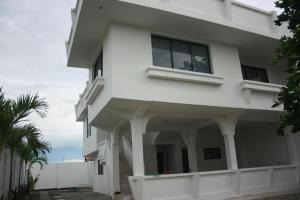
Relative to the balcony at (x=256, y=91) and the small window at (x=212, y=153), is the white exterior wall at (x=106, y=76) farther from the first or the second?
the small window at (x=212, y=153)

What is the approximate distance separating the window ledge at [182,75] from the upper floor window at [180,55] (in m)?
0.54

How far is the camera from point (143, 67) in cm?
848

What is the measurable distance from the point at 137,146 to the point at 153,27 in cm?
398

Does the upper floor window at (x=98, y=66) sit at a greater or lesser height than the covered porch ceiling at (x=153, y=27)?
lesser

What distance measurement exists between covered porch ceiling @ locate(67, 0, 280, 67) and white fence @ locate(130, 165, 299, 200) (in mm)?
4914

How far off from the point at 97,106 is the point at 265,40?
712 cm

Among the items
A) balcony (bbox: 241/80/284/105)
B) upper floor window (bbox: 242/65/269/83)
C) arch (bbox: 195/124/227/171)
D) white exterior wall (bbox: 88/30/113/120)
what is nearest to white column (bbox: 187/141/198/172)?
arch (bbox: 195/124/227/171)

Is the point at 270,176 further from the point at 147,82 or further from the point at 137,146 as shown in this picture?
the point at 147,82

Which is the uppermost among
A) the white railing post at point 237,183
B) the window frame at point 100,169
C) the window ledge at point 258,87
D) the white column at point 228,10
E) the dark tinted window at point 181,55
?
the white column at point 228,10

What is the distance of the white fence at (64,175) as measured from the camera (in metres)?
21.6

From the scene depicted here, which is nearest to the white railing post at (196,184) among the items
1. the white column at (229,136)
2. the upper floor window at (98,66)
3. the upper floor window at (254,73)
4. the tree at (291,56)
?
the white column at (229,136)

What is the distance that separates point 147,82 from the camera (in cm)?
834

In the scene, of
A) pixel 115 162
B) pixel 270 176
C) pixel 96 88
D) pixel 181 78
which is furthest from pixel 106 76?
pixel 270 176

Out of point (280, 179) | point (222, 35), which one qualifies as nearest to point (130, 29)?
point (222, 35)
